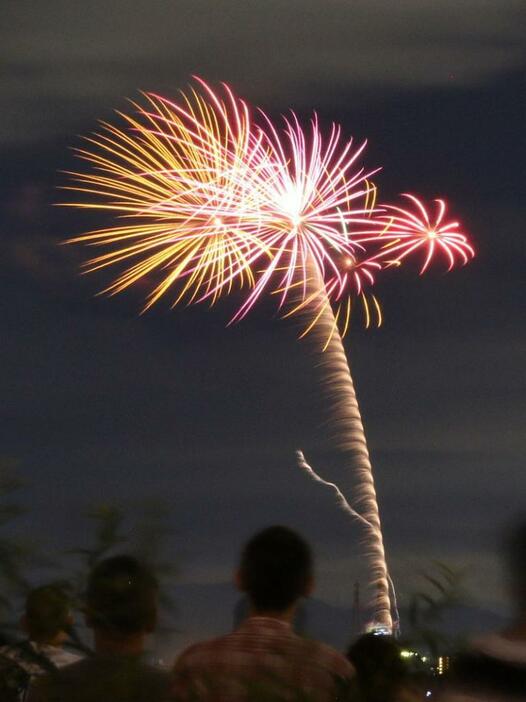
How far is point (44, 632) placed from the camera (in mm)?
2365

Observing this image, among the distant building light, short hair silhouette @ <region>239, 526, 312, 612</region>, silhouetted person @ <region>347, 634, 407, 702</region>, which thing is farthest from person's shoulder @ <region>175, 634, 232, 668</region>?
the distant building light

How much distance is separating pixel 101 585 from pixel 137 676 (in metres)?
0.37

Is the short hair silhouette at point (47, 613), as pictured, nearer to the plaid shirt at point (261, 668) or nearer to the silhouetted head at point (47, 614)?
the silhouetted head at point (47, 614)

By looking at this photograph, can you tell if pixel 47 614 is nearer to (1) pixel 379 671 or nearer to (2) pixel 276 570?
(1) pixel 379 671

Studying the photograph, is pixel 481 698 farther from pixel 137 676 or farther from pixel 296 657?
pixel 137 676

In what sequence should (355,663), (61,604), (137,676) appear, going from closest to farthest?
1. (137,676)
2. (61,604)
3. (355,663)

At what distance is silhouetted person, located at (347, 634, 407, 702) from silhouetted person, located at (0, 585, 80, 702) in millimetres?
610

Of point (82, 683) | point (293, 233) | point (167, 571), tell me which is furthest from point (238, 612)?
point (293, 233)

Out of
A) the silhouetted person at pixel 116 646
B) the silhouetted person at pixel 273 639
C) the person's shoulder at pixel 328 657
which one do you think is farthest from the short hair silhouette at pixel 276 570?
the silhouetted person at pixel 116 646

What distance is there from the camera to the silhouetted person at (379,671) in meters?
2.50

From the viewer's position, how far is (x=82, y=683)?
2.12m

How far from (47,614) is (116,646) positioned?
0.50 ft

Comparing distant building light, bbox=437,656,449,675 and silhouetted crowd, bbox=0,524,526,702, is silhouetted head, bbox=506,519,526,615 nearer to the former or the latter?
silhouetted crowd, bbox=0,524,526,702

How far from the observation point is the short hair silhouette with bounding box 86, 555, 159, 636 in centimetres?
238
